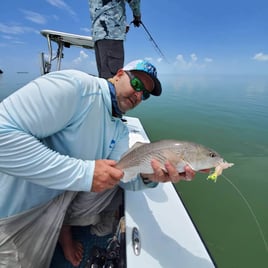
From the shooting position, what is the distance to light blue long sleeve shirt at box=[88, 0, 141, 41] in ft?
8.49

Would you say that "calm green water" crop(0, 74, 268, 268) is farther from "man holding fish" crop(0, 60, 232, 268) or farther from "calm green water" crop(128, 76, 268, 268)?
"man holding fish" crop(0, 60, 232, 268)

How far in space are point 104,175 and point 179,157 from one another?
0.42 metres

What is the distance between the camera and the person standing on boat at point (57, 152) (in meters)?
0.95

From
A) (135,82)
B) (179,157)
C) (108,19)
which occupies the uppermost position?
(108,19)

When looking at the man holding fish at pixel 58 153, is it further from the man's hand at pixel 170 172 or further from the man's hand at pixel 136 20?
the man's hand at pixel 136 20

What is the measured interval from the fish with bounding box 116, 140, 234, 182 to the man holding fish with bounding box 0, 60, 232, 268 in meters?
0.03

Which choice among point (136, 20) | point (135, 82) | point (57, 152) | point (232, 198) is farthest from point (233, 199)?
point (136, 20)

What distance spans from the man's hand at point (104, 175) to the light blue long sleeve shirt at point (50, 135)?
3 centimetres

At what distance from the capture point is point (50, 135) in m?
1.14

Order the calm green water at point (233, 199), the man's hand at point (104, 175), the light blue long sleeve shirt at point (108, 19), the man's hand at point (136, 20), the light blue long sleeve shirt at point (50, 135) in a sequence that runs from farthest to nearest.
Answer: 1. the man's hand at point (136, 20)
2. the light blue long sleeve shirt at point (108, 19)
3. the calm green water at point (233, 199)
4. the man's hand at point (104, 175)
5. the light blue long sleeve shirt at point (50, 135)

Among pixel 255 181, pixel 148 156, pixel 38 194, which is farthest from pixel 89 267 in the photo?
pixel 255 181

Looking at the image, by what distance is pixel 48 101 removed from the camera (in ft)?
3.18

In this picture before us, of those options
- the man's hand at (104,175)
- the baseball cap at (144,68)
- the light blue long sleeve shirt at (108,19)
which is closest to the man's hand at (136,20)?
the light blue long sleeve shirt at (108,19)

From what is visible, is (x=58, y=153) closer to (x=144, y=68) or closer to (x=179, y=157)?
(x=179, y=157)
